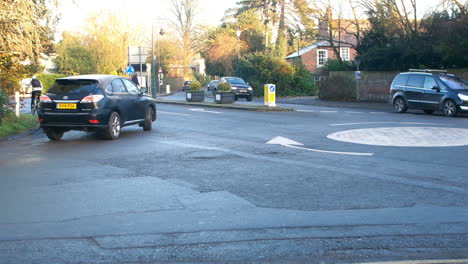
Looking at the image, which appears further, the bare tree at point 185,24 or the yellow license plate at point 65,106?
the bare tree at point 185,24

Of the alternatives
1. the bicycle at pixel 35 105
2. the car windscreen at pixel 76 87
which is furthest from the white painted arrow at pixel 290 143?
the bicycle at pixel 35 105

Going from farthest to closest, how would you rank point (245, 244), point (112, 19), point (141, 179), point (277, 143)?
point (112, 19) → point (277, 143) → point (141, 179) → point (245, 244)

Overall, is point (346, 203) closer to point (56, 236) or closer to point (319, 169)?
point (319, 169)

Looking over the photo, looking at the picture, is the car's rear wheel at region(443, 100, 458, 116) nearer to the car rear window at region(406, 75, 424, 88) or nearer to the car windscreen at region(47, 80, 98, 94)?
the car rear window at region(406, 75, 424, 88)

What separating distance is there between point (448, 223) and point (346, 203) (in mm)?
1251

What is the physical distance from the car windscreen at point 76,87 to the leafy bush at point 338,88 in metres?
24.5

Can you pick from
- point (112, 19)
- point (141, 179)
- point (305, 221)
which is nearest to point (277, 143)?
point (141, 179)

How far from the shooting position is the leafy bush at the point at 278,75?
44906 millimetres

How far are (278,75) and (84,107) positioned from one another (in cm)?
3330

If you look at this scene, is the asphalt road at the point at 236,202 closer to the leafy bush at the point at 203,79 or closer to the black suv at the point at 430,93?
the black suv at the point at 430,93

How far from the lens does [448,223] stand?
5520 mm

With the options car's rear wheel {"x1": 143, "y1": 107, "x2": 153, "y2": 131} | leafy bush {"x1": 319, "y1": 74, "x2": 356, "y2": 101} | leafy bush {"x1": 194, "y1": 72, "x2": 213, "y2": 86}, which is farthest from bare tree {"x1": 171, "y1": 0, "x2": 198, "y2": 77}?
car's rear wheel {"x1": 143, "y1": 107, "x2": 153, "y2": 131}

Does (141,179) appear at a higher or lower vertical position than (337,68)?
lower

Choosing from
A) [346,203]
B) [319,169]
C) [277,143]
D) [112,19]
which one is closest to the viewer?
[346,203]
